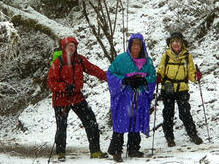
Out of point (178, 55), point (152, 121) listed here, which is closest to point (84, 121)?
point (178, 55)

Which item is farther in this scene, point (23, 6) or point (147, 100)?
point (23, 6)

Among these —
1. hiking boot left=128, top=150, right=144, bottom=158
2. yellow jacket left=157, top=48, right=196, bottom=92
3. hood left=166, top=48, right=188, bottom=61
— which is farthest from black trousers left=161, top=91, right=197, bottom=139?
hiking boot left=128, top=150, right=144, bottom=158

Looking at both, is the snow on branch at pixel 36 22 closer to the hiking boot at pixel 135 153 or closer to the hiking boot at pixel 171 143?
the hiking boot at pixel 171 143

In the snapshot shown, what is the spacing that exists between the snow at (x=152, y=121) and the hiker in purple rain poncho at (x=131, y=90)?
0.55 meters

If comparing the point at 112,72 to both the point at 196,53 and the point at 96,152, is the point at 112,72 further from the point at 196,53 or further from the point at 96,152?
the point at 196,53

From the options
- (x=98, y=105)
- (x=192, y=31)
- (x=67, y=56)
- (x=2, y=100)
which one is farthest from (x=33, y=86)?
(x=67, y=56)

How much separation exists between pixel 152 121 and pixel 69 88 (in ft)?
11.2

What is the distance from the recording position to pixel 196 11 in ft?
40.9

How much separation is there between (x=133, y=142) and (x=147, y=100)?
83 centimetres

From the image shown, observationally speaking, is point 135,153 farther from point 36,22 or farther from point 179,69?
point 36,22

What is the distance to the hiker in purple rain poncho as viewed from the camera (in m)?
6.20

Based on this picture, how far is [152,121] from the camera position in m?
9.08

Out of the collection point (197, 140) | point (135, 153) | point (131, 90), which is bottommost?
point (135, 153)

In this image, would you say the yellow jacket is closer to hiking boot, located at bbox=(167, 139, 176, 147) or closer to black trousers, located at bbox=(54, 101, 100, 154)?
hiking boot, located at bbox=(167, 139, 176, 147)
